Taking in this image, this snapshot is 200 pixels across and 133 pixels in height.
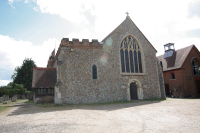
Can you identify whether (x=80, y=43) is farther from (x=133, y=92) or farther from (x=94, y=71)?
(x=133, y=92)

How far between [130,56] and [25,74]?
29272 millimetres

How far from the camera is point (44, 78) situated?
720 inches

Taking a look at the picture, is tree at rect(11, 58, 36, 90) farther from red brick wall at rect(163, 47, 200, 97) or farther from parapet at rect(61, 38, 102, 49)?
red brick wall at rect(163, 47, 200, 97)

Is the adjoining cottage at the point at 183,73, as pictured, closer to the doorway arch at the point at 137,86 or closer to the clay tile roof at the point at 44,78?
the doorway arch at the point at 137,86

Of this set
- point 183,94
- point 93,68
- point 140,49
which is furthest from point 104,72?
point 183,94

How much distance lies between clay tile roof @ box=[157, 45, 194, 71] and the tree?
1248 inches

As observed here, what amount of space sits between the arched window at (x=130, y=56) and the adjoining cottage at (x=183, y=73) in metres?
7.65

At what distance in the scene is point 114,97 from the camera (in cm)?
1559

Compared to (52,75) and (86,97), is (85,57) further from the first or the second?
(52,75)

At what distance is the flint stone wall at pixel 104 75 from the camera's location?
1436 cm

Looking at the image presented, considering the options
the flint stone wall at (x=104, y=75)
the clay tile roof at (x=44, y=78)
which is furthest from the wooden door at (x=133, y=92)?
the clay tile roof at (x=44, y=78)

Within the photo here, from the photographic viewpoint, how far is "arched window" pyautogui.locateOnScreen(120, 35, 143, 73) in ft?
56.5

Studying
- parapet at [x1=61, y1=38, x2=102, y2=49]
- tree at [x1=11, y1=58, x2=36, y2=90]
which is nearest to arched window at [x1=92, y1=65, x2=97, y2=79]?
parapet at [x1=61, y1=38, x2=102, y2=49]

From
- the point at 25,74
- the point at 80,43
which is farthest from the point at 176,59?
the point at 25,74
